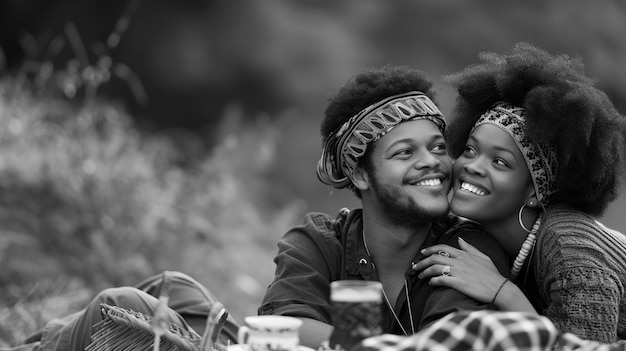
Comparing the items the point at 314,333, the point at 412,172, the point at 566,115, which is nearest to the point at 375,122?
the point at 412,172

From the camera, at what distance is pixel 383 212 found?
11.2 feet

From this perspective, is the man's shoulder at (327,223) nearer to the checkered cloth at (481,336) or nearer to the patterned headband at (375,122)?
the patterned headband at (375,122)

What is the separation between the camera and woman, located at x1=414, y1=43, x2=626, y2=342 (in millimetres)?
2986

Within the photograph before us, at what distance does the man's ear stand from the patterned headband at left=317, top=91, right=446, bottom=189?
0.06 ft

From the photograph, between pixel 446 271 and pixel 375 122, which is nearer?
pixel 446 271

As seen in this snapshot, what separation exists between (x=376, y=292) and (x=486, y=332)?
268 mm

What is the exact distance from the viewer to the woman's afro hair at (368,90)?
135 inches

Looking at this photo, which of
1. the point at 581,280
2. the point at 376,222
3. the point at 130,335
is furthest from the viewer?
the point at 376,222

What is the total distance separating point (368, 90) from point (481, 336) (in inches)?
63.2

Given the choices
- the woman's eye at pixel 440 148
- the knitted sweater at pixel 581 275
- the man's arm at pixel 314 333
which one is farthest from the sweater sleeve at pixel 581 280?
the man's arm at pixel 314 333

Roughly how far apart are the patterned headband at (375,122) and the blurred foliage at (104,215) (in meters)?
2.23

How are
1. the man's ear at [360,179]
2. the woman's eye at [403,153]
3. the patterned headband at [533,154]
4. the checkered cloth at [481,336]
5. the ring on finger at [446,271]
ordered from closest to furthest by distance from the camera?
1. the checkered cloth at [481,336]
2. the ring on finger at [446,271]
3. the patterned headband at [533,154]
4. the woman's eye at [403,153]
5. the man's ear at [360,179]

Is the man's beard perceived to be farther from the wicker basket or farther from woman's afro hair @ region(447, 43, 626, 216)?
the wicker basket

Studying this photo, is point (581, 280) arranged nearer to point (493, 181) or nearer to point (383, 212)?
point (493, 181)
